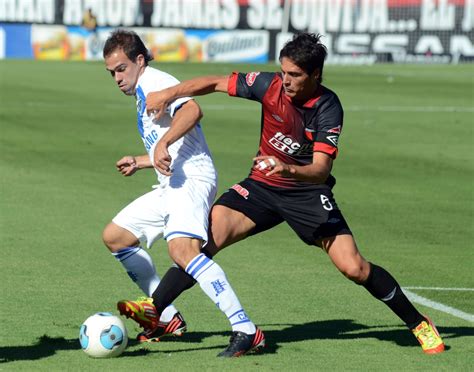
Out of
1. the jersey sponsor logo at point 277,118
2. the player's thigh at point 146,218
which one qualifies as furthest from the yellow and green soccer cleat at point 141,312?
the jersey sponsor logo at point 277,118

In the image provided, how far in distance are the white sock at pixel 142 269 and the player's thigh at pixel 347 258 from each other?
3.90ft

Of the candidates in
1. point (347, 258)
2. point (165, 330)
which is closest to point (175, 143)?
point (165, 330)

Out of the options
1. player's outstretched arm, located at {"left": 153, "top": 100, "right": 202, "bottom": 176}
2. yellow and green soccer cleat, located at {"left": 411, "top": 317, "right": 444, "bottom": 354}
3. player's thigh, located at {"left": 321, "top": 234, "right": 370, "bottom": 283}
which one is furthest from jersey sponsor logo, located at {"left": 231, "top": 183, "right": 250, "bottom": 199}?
yellow and green soccer cleat, located at {"left": 411, "top": 317, "right": 444, "bottom": 354}

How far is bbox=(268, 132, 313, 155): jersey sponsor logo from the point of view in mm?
8000

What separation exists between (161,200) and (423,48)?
40819 mm

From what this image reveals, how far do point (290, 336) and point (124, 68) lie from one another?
2.20 metres

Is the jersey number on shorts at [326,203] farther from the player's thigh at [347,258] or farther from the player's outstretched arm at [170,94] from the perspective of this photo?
the player's outstretched arm at [170,94]

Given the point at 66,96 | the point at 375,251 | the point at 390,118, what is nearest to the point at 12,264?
the point at 375,251

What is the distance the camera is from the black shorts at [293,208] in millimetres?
8023

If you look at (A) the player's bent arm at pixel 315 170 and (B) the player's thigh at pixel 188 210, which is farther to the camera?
(B) the player's thigh at pixel 188 210

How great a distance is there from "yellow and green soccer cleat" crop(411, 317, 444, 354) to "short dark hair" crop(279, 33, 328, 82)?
1875 mm

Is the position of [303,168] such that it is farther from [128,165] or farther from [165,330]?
[165,330]

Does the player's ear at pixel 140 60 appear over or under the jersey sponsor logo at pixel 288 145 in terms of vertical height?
over

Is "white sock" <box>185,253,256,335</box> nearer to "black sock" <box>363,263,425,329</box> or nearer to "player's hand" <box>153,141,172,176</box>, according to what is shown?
"player's hand" <box>153,141,172,176</box>
